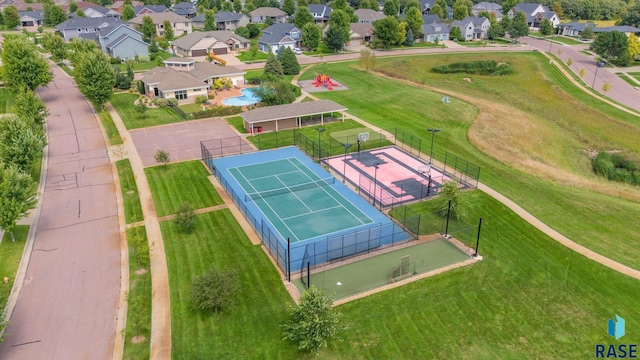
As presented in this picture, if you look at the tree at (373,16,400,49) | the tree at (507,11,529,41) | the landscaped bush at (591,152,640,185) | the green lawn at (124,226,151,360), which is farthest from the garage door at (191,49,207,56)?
the tree at (507,11,529,41)

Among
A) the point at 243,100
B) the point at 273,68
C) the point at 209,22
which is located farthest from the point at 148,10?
the point at 243,100

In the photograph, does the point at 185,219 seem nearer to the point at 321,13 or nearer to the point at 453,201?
the point at 453,201

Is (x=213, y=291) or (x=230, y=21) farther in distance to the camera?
(x=230, y=21)

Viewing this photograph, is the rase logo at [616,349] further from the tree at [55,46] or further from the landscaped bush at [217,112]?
the tree at [55,46]

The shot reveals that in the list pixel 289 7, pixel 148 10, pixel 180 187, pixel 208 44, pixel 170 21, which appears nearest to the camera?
pixel 180 187

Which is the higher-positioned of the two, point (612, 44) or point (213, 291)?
point (612, 44)

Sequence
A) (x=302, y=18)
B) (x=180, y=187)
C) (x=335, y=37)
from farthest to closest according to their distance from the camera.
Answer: (x=302, y=18) < (x=335, y=37) < (x=180, y=187)

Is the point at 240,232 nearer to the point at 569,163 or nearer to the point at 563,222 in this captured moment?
the point at 563,222

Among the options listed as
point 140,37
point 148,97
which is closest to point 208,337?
point 148,97
